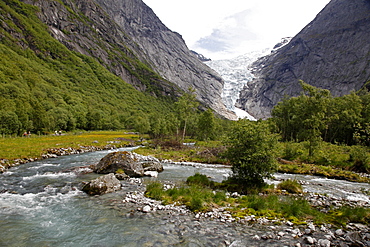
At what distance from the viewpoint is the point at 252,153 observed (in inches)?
602

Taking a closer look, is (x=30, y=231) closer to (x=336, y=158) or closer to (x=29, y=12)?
(x=336, y=158)

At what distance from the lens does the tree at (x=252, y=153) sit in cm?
1509

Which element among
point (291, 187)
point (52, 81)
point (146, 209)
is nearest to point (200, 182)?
point (146, 209)

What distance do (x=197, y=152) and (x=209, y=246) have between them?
97.9 ft

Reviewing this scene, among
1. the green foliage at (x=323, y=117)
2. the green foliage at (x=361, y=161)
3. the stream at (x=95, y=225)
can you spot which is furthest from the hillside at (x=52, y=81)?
the green foliage at (x=361, y=161)

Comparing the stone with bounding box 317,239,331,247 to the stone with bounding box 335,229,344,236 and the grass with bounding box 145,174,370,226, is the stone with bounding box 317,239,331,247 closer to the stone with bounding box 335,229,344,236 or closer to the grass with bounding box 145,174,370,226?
the stone with bounding box 335,229,344,236

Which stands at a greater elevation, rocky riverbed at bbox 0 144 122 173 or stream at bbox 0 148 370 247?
stream at bbox 0 148 370 247

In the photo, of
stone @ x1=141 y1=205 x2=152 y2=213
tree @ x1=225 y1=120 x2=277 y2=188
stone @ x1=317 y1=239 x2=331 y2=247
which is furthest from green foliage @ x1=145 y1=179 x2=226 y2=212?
stone @ x1=317 y1=239 x2=331 y2=247

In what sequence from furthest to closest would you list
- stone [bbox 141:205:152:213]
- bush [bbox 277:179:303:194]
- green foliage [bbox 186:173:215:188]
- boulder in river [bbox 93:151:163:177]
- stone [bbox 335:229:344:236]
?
boulder in river [bbox 93:151:163:177]
green foliage [bbox 186:173:215:188]
bush [bbox 277:179:303:194]
stone [bbox 141:205:152:213]
stone [bbox 335:229:344:236]

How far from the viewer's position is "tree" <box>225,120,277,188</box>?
15086mm

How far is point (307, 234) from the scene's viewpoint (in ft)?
27.4

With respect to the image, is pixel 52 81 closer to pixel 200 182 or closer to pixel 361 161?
pixel 200 182

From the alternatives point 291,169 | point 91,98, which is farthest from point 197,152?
point 91,98

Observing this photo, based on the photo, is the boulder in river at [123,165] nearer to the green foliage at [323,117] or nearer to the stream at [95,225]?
the stream at [95,225]
